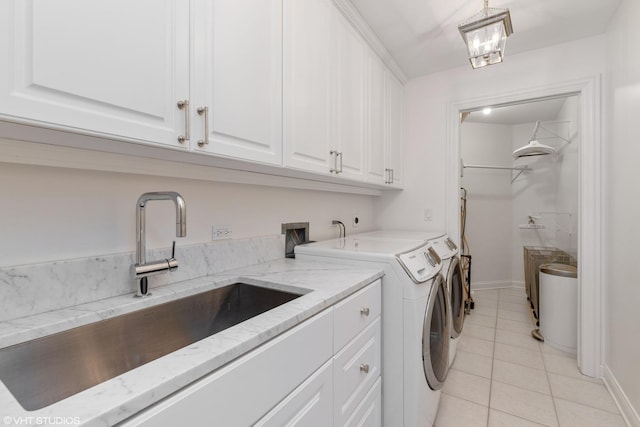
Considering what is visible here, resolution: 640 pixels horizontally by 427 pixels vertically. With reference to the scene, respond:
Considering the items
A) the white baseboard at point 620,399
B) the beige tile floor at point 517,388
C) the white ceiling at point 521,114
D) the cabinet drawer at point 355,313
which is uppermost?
the white ceiling at point 521,114

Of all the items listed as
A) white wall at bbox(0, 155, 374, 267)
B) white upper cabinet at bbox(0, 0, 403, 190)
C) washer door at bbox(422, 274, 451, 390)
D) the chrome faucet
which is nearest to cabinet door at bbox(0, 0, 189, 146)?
white upper cabinet at bbox(0, 0, 403, 190)

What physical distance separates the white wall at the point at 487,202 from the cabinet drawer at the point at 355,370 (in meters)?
3.52

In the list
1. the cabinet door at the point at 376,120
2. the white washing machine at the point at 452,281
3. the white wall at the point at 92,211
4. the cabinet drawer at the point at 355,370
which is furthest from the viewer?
the cabinet door at the point at 376,120

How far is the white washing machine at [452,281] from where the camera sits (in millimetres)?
2016

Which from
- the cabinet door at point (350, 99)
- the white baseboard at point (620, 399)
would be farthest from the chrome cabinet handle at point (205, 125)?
the white baseboard at point (620, 399)

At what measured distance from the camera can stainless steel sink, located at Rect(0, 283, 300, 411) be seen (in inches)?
27.8

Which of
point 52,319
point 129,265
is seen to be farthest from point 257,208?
point 52,319

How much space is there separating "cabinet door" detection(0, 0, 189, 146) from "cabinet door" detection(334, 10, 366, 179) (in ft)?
3.34

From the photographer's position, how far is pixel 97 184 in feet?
Answer: 3.28

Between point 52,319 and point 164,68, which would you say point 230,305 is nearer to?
point 52,319

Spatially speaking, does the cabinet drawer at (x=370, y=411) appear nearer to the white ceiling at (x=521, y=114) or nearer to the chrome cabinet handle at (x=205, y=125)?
the chrome cabinet handle at (x=205, y=125)

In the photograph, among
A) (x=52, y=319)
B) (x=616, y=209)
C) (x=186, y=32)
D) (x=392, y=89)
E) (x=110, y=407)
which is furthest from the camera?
(x=392, y=89)

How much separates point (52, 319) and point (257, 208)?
0.97 m

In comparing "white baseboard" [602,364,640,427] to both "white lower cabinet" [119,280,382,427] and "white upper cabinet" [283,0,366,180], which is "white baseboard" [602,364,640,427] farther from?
"white upper cabinet" [283,0,366,180]
